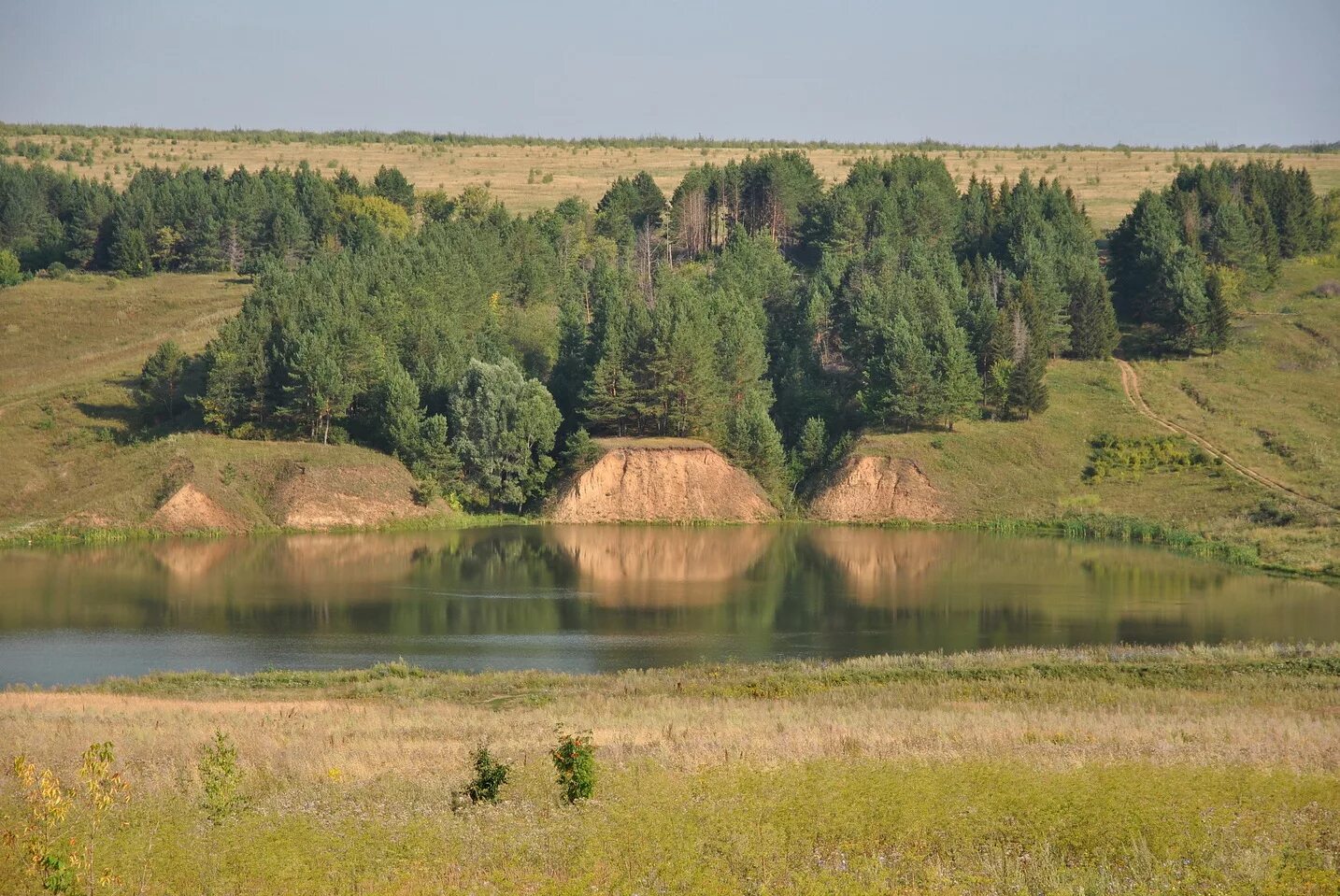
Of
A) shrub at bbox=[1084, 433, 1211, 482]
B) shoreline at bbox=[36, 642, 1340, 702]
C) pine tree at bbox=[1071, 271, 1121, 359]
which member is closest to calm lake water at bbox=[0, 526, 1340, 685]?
shoreline at bbox=[36, 642, 1340, 702]

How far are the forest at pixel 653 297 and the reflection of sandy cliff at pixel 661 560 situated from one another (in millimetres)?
9331

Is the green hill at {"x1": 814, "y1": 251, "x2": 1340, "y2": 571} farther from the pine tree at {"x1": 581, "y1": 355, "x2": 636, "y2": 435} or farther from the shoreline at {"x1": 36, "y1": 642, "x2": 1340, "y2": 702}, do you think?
the shoreline at {"x1": 36, "y1": 642, "x2": 1340, "y2": 702}

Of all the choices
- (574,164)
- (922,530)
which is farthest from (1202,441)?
(574,164)

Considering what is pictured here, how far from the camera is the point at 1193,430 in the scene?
91.7m

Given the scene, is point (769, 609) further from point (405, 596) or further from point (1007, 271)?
point (1007, 271)

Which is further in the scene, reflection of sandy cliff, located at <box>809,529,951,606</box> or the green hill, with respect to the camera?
the green hill

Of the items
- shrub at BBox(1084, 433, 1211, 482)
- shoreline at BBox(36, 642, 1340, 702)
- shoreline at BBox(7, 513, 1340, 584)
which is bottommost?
shoreline at BBox(36, 642, 1340, 702)

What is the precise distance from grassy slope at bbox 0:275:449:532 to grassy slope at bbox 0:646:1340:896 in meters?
45.2

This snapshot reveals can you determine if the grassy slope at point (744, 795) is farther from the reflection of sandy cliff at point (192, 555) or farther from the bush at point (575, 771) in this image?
the reflection of sandy cliff at point (192, 555)

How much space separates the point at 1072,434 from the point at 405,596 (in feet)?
168

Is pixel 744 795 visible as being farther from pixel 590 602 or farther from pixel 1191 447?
pixel 1191 447

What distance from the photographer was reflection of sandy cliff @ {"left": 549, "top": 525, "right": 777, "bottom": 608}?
196ft

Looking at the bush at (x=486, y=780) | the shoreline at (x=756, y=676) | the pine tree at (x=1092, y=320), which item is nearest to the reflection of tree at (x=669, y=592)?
the shoreline at (x=756, y=676)

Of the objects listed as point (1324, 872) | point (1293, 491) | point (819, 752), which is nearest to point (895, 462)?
point (1293, 491)
